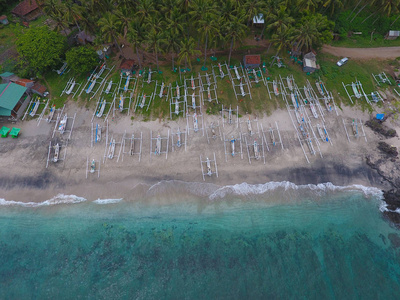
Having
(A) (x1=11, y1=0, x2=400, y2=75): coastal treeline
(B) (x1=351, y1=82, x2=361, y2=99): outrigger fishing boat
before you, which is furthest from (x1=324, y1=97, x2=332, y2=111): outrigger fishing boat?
(A) (x1=11, y1=0, x2=400, y2=75): coastal treeline

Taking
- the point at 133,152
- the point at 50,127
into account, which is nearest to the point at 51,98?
the point at 50,127

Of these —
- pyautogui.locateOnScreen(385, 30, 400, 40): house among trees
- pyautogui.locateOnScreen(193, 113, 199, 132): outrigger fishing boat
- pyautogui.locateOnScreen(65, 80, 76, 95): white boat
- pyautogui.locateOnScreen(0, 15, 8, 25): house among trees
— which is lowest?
pyautogui.locateOnScreen(193, 113, 199, 132): outrigger fishing boat

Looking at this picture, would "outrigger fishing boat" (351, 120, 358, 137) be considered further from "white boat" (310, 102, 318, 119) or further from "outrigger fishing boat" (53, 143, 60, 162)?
"outrigger fishing boat" (53, 143, 60, 162)

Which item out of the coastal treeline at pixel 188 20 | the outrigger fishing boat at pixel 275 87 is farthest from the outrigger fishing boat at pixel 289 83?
the coastal treeline at pixel 188 20

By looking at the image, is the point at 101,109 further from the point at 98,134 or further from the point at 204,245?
the point at 204,245

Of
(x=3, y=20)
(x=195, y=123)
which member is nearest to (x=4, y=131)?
(x=3, y=20)

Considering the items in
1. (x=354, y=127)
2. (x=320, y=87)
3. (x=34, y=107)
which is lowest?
(x=354, y=127)
